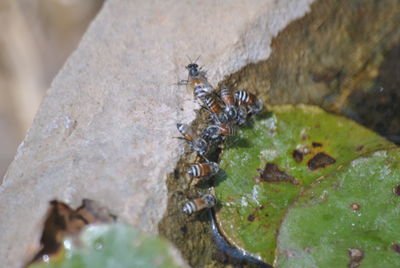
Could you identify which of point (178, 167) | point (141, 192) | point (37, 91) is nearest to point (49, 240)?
point (141, 192)

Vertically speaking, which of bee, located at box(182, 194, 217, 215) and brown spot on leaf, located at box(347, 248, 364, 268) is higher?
bee, located at box(182, 194, 217, 215)

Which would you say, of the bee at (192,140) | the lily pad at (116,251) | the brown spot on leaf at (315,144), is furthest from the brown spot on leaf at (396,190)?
the lily pad at (116,251)

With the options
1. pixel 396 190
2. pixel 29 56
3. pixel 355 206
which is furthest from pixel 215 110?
pixel 29 56

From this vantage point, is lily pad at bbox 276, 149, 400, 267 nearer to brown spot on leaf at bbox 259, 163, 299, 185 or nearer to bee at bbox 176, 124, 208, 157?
brown spot on leaf at bbox 259, 163, 299, 185

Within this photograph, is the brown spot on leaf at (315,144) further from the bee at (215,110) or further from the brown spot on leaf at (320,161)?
the bee at (215,110)

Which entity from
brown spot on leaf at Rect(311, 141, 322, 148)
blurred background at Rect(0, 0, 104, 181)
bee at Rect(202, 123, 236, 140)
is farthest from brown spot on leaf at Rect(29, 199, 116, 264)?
blurred background at Rect(0, 0, 104, 181)

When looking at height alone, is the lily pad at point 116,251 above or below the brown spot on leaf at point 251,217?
above

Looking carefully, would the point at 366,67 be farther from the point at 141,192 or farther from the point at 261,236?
the point at 141,192
